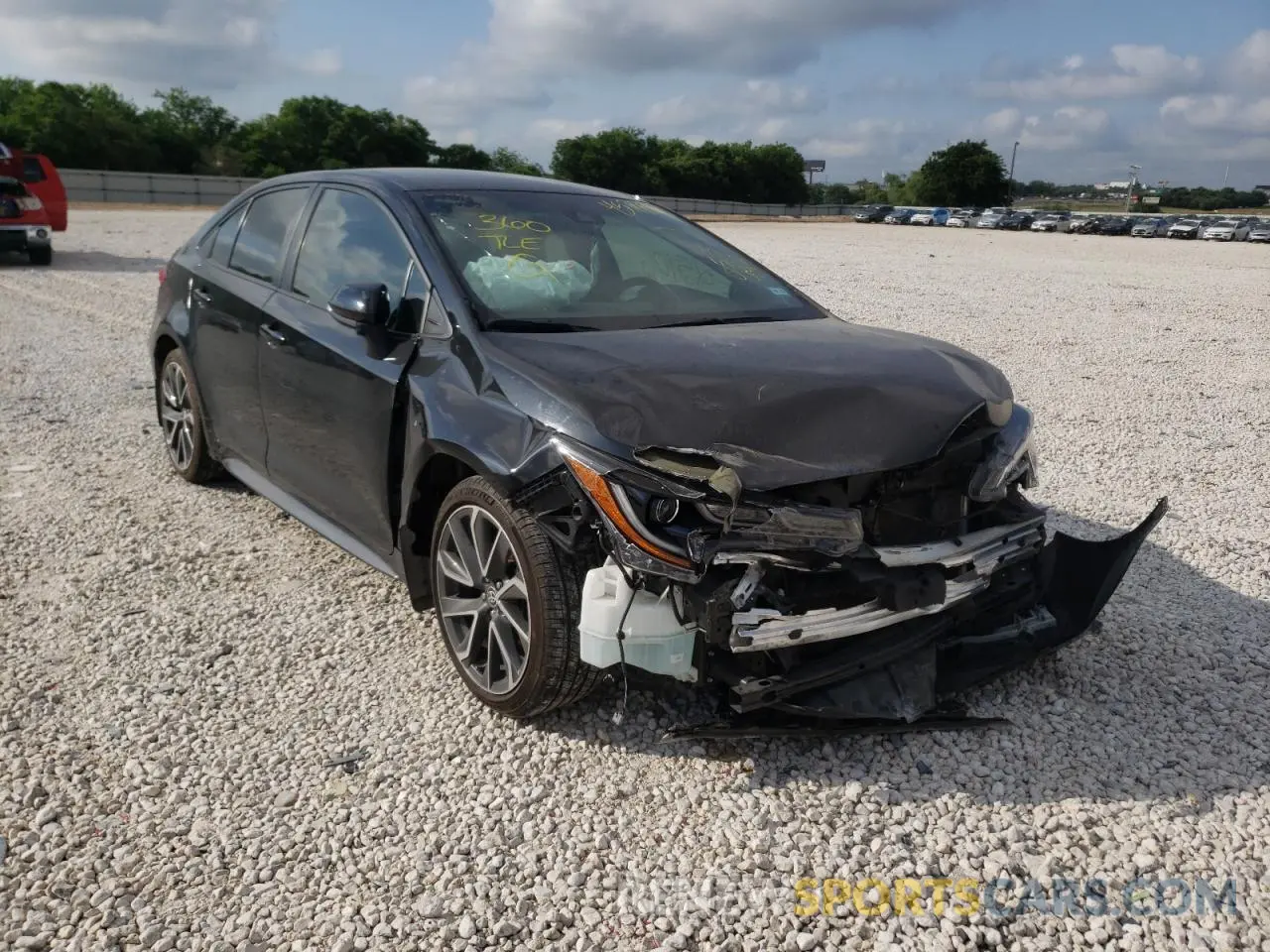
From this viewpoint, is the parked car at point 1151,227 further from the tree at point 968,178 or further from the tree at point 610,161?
the tree at point 968,178

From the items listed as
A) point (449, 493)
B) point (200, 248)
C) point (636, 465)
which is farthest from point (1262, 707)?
point (200, 248)

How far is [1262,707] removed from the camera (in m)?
3.46

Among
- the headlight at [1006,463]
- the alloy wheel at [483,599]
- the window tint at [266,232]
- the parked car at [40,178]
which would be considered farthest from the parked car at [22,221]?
the headlight at [1006,463]

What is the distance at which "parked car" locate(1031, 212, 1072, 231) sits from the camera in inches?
2188

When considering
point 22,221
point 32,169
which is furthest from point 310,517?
point 32,169

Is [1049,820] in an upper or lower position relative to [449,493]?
lower

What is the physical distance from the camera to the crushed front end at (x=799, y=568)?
8.82 feet

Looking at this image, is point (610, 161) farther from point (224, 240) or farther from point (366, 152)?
point (224, 240)

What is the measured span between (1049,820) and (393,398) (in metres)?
2.44

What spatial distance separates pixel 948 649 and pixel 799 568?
0.86 meters

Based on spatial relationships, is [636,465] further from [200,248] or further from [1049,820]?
[200,248]

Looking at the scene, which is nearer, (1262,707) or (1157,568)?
(1262,707)

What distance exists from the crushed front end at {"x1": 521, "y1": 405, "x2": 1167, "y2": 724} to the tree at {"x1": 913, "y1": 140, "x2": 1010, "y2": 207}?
10457 centimetres

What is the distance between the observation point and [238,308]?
4.62 metres
